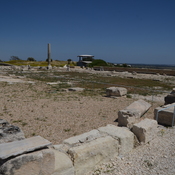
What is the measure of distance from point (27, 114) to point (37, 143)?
523 cm

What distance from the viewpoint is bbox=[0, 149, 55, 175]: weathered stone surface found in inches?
106

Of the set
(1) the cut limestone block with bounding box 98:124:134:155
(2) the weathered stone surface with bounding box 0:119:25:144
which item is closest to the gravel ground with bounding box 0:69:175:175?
(1) the cut limestone block with bounding box 98:124:134:155

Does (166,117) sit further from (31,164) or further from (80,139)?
(31,164)

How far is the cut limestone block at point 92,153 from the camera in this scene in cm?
362

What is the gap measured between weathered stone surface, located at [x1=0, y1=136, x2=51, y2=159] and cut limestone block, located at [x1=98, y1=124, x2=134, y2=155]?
6.82ft

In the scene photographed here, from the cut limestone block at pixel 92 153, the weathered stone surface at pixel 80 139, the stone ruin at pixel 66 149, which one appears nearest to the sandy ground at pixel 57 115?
the weathered stone surface at pixel 80 139

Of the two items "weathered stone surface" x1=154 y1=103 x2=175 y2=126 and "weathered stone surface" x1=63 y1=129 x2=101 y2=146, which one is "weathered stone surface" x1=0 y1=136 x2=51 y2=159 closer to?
"weathered stone surface" x1=63 y1=129 x2=101 y2=146

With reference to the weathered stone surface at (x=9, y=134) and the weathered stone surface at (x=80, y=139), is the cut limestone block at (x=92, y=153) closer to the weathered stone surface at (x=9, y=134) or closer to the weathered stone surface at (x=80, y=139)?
the weathered stone surface at (x=80, y=139)

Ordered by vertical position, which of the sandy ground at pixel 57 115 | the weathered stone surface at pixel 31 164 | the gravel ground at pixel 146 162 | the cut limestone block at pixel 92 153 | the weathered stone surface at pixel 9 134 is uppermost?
the weathered stone surface at pixel 9 134

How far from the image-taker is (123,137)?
4531 mm

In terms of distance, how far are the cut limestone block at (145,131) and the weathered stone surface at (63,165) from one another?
7.52 ft

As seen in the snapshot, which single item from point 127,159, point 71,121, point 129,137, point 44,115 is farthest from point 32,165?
point 44,115

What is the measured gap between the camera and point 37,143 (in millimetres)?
3086

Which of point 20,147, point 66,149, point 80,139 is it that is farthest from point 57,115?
point 20,147
